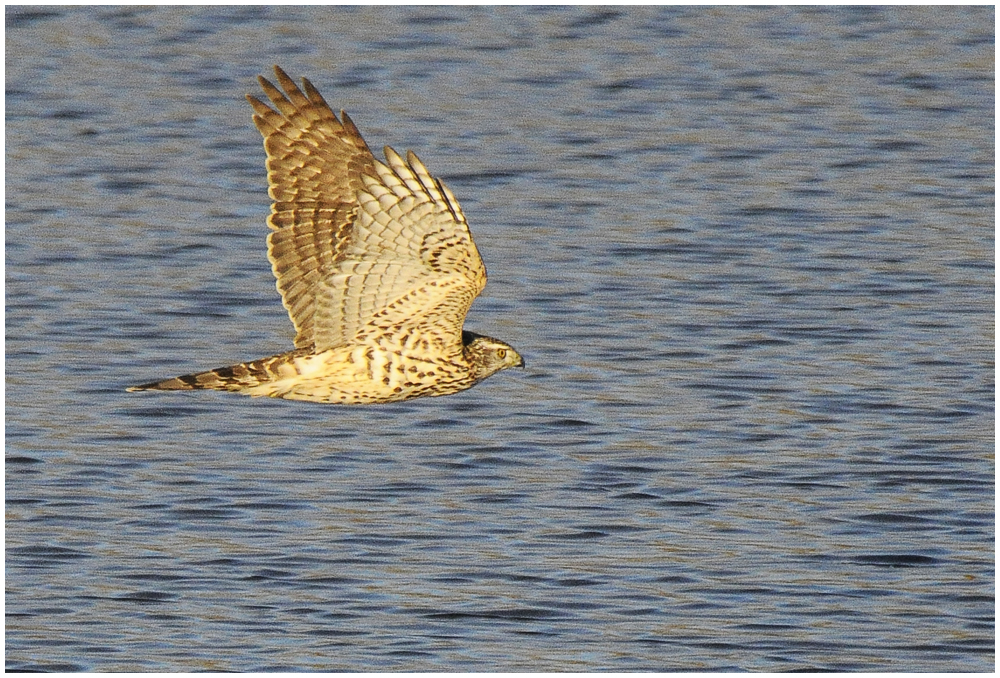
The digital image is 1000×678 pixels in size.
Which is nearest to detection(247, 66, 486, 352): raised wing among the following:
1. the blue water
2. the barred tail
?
the barred tail

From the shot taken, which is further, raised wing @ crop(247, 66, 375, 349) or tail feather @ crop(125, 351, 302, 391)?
raised wing @ crop(247, 66, 375, 349)

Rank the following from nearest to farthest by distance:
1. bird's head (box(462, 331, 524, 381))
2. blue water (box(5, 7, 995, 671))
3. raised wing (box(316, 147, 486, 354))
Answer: raised wing (box(316, 147, 486, 354)), bird's head (box(462, 331, 524, 381)), blue water (box(5, 7, 995, 671))

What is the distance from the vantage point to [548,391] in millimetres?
15859

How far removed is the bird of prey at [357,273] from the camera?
983 centimetres

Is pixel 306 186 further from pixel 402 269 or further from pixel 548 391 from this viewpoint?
pixel 548 391

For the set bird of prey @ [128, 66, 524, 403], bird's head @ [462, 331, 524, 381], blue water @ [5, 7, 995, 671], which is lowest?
blue water @ [5, 7, 995, 671]

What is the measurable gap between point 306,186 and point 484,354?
1.18 m

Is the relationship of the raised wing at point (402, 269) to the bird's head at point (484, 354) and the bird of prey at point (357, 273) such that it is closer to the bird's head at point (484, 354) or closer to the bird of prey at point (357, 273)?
the bird of prey at point (357, 273)

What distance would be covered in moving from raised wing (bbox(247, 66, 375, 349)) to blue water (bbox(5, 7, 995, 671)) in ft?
9.40

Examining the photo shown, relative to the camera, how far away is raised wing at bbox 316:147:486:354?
979 centimetres

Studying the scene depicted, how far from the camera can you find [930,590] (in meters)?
13.3

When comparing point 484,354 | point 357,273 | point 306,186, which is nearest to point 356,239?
point 357,273

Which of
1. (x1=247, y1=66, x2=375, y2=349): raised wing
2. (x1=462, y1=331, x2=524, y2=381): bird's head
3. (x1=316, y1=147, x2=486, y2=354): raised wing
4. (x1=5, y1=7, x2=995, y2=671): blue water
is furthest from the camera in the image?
(x1=5, y1=7, x2=995, y2=671): blue water

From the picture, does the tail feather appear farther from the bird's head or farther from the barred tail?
the bird's head
